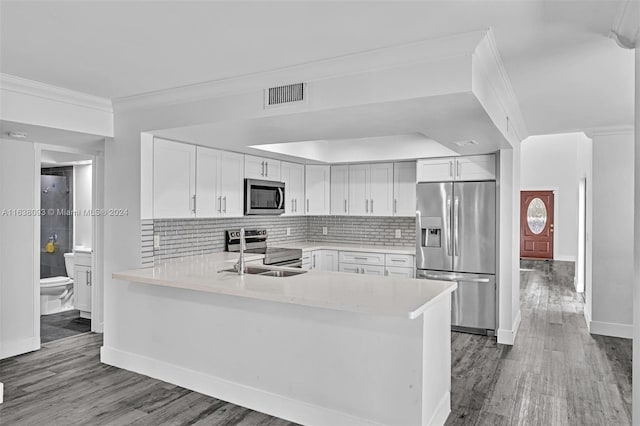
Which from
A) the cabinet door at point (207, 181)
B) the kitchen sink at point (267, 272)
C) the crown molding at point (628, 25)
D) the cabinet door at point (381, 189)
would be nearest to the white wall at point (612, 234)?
the cabinet door at point (381, 189)

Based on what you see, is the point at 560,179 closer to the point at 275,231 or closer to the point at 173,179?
the point at 275,231

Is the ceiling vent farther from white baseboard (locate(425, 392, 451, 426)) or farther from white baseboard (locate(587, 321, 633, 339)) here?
white baseboard (locate(587, 321, 633, 339))

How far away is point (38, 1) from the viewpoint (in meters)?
2.02

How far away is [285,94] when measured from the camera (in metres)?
2.96

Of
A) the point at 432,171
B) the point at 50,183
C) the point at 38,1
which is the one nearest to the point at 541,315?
the point at 432,171

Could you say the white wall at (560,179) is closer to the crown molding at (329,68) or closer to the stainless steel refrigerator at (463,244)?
the stainless steel refrigerator at (463,244)

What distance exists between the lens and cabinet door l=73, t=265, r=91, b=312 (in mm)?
5531

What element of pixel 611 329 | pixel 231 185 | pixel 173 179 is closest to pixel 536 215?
pixel 611 329

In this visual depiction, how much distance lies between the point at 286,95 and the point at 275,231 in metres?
3.34

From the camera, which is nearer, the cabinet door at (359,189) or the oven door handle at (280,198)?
the oven door handle at (280,198)

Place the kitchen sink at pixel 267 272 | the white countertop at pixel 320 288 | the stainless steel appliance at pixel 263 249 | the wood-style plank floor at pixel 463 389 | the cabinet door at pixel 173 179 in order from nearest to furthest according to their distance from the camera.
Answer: the white countertop at pixel 320 288
the wood-style plank floor at pixel 463 389
the kitchen sink at pixel 267 272
the cabinet door at pixel 173 179
the stainless steel appliance at pixel 263 249

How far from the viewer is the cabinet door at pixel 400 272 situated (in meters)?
5.51

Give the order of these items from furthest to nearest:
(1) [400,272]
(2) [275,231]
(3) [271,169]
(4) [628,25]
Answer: (2) [275,231] → (1) [400,272] → (3) [271,169] → (4) [628,25]

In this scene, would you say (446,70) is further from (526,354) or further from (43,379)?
(43,379)
